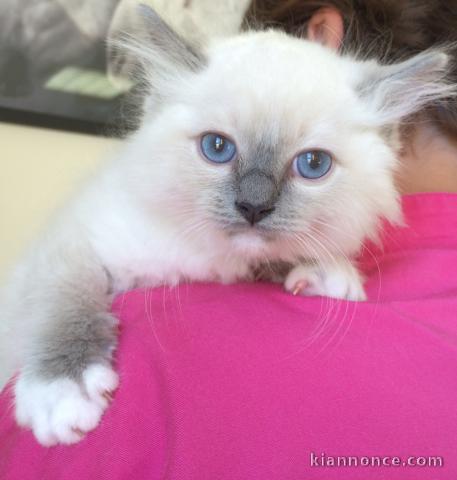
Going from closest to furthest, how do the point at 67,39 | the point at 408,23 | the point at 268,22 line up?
the point at 408,23 < the point at 268,22 < the point at 67,39

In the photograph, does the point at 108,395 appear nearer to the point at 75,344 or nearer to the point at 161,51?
the point at 75,344

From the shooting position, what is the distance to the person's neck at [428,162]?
1.28 meters

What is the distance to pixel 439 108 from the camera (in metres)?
1.31

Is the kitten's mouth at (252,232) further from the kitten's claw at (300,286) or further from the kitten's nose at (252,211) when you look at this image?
the kitten's claw at (300,286)

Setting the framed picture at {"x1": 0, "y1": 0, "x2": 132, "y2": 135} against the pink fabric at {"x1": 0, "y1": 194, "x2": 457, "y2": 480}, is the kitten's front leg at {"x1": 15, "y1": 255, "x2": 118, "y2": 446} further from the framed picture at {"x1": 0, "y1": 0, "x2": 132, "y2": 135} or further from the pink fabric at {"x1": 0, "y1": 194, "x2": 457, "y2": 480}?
the framed picture at {"x1": 0, "y1": 0, "x2": 132, "y2": 135}

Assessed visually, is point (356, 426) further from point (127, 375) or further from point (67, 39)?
point (67, 39)

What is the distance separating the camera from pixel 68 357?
3.03 ft

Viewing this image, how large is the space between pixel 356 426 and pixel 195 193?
513mm

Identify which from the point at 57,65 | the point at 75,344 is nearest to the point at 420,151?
the point at 75,344

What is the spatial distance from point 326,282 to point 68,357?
536 mm

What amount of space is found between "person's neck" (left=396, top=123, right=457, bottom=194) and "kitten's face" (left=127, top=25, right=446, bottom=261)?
23 centimetres

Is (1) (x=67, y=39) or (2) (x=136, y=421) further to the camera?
(1) (x=67, y=39)

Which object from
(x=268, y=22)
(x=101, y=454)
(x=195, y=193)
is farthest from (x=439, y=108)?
(x=101, y=454)

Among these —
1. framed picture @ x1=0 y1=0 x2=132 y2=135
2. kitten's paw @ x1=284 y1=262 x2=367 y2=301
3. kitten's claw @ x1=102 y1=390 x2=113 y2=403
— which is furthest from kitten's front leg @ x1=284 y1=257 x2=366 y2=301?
framed picture @ x1=0 y1=0 x2=132 y2=135
